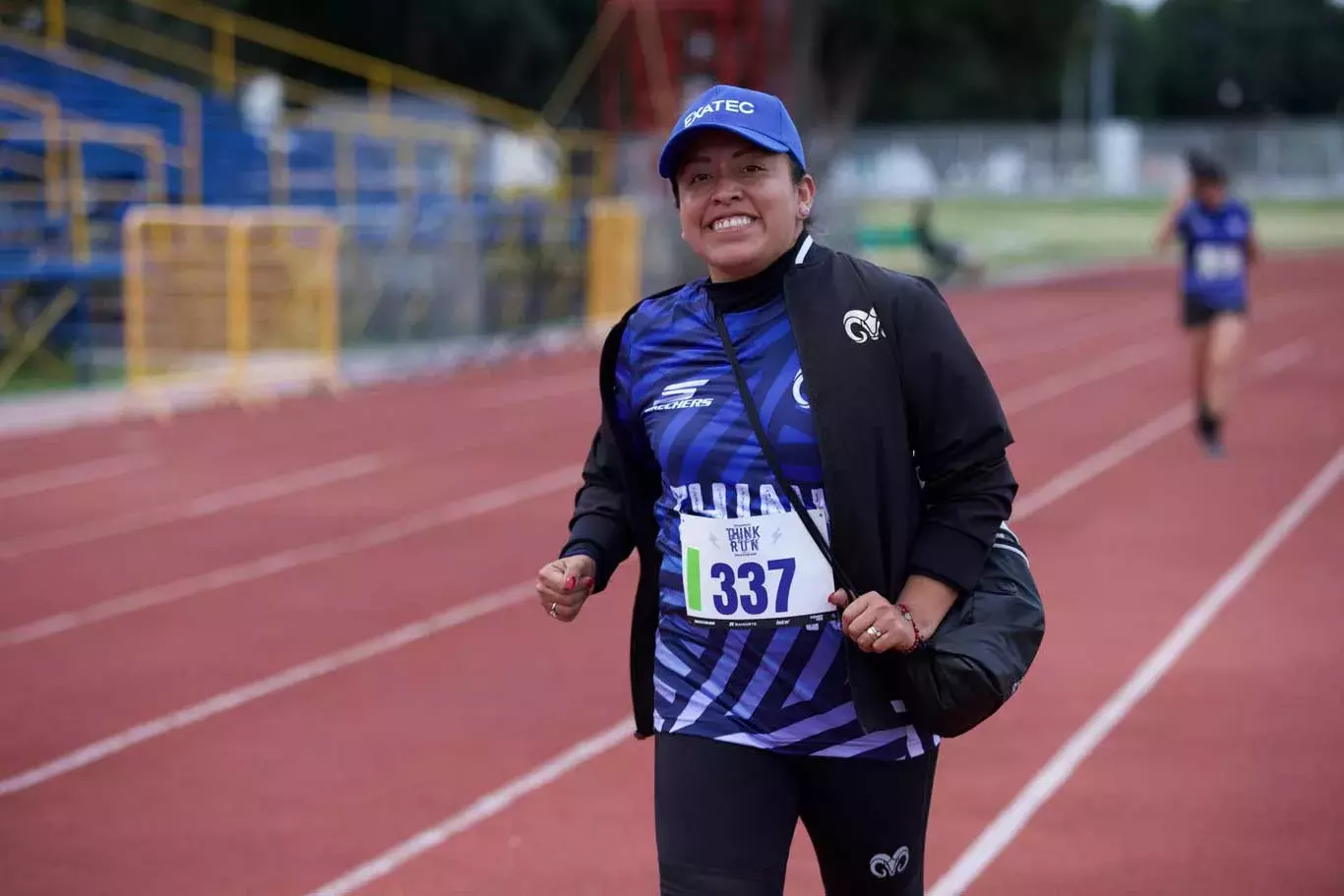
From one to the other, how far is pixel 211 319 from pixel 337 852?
36.7 ft

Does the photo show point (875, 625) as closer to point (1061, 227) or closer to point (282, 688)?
point (282, 688)

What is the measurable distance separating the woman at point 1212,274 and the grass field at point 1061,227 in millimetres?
18076

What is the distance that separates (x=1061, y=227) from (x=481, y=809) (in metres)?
46.6

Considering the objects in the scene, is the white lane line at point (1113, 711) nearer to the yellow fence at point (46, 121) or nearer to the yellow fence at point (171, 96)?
the yellow fence at point (46, 121)

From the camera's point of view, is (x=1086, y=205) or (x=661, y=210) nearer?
(x=661, y=210)

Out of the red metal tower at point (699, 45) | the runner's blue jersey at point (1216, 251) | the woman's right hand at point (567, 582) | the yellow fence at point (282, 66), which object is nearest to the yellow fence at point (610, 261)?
the yellow fence at point (282, 66)

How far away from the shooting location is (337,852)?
5586mm

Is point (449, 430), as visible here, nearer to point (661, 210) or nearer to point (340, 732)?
point (340, 732)

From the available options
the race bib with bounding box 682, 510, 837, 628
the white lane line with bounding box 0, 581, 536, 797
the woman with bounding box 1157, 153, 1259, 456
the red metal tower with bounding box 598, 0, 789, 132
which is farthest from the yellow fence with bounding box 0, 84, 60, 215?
the race bib with bounding box 682, 510, 837, 628

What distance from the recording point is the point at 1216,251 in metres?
13.0

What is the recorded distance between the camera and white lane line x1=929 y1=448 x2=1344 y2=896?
5484 millimetres

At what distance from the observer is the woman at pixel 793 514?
3.12m

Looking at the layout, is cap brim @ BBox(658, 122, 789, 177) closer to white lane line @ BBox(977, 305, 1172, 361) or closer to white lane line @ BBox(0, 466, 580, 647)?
white lane line @ BBox(0, 466, 580, 647)

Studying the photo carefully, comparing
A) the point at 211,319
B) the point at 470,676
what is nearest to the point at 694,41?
the point at 211,319
